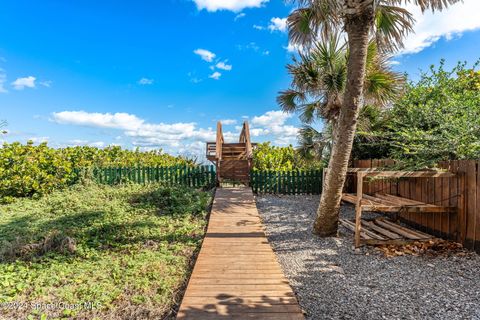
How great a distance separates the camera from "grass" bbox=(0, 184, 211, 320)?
10.8 ft

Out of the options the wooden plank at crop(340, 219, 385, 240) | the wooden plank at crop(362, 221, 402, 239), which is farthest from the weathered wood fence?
the wooden plank at crop(340, 219, 385, 240)

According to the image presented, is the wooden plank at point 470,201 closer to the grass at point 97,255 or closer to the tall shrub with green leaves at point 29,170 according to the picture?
the grass at point 97,255

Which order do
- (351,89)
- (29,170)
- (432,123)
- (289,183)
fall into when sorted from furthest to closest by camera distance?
(289,183), (29,170), (432,123), (351,89)

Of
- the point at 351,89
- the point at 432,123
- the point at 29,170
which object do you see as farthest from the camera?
the point at 29,170

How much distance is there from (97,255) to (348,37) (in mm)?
6084

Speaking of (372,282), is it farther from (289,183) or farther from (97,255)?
(289,183)

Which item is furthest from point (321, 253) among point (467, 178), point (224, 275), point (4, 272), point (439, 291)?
point (4, 272)

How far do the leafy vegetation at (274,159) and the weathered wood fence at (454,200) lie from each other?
5664 mm

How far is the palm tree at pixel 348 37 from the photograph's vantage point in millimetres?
5062

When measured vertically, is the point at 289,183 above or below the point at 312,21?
below

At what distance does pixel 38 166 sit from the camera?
9789 millimetres

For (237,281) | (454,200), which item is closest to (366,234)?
(454,200)

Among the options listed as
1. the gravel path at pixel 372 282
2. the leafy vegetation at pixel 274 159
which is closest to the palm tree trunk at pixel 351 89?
the gravel path at pixel 372 282

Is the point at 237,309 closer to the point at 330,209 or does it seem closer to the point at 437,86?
the point at 330,209
